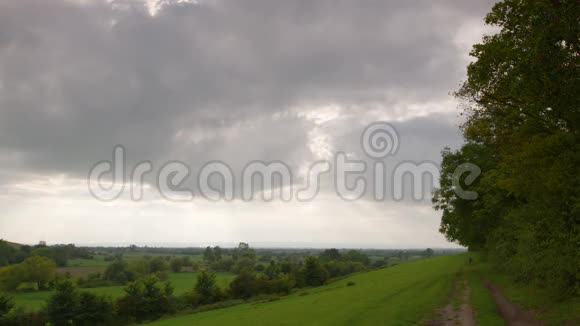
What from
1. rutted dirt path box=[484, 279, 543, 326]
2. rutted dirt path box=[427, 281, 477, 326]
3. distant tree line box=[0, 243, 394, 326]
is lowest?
distant tree line box=[0, 243, 394, 326]

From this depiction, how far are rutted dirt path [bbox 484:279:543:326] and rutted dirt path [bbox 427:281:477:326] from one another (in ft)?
6.13

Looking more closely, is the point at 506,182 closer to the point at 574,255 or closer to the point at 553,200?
the point at 553,200

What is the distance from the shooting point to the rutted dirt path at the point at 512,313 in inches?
872

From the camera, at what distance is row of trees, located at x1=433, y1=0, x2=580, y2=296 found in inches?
→ 619

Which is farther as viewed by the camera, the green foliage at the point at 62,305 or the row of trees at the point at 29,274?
the row of trees at the point at 29,274

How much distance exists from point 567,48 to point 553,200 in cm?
1083

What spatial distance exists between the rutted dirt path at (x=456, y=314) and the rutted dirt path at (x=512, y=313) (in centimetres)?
187

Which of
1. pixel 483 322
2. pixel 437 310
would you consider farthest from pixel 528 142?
pixel 437 310

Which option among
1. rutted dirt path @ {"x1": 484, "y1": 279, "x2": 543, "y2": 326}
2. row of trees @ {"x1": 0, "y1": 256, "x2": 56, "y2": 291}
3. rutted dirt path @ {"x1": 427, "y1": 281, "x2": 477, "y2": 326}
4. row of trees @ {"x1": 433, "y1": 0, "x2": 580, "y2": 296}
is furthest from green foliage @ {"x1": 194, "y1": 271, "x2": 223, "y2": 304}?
row of trees @ {"x1": 433, "y1": 0, "x2": 580, "y2": 296}

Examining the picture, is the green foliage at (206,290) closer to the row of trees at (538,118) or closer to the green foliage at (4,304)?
the green foliage at (4,304)

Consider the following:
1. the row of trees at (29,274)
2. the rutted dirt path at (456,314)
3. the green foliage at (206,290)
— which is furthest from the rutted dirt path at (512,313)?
the row of trees at (29,274)

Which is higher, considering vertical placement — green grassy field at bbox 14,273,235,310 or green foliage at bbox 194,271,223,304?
green foliage at bbox 194,271,223,304

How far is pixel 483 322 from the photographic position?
2297 cm

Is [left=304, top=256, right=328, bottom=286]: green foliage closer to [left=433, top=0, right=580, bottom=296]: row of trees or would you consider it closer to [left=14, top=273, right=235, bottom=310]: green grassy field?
[left=14, top=273, right=235, bottom=310]: green grassy field
